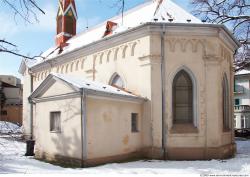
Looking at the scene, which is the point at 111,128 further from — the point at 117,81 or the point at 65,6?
the point at 65,6

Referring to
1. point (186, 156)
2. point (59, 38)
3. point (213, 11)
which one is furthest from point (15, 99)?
point (186, 156)

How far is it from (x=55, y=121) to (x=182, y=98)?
5.65m

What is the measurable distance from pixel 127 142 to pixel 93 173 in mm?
3668

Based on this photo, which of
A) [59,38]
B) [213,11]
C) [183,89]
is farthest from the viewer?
[59,38]

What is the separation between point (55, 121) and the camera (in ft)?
45.4

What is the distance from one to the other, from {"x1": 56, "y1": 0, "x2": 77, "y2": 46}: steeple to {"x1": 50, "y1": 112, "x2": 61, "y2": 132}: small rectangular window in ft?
48.2

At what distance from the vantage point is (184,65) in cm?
1477

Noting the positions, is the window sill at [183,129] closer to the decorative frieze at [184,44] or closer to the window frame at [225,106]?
the window frame at [225,106]

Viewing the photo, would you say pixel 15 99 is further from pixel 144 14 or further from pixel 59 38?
pixel 144 14

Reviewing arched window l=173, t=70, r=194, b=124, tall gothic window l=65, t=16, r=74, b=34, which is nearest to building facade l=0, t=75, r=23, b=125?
tall gothic window l=65, t=16, r=74, b=34

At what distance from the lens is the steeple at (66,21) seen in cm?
2803

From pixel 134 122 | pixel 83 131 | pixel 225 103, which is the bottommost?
pixel 83 131

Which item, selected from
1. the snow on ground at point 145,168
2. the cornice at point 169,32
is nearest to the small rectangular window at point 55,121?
the snow on ground at point 145,168

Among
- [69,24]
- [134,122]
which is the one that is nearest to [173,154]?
[134,122]
